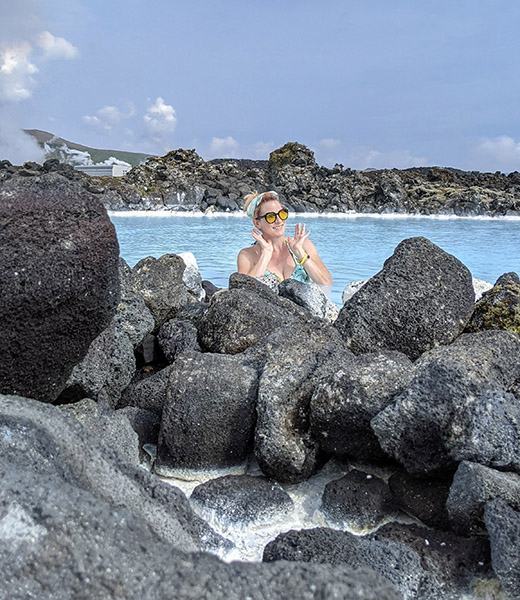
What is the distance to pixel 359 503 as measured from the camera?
8.04 ft

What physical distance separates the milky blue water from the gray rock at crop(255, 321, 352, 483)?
22.5 feet

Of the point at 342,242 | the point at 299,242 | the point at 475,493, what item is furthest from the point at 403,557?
the point at 342,242

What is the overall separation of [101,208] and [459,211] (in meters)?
36.5

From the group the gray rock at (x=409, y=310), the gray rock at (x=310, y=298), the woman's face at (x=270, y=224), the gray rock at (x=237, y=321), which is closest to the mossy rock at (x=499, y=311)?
the gray rock at (x=409, y=310)

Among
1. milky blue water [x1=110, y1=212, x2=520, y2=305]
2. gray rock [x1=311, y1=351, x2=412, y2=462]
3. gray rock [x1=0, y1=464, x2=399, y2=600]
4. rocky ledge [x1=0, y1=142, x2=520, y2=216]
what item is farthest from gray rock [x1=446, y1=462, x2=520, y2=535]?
rocky ledge [x1=0, y1=142, x2=520, y2=216]

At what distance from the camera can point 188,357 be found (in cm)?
300

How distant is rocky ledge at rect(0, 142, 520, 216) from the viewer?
36188mm

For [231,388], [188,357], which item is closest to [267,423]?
[231,388]

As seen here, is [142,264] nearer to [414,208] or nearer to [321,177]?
[414,208]

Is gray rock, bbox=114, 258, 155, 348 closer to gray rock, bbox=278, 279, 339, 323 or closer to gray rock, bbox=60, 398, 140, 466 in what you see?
gray rock, bbox=60, 398, 140, 466

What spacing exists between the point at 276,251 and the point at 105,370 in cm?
443

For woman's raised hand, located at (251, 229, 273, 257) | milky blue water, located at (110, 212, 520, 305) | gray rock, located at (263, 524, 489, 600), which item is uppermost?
woman's raised hand, located at (251, 229, 273, 257)

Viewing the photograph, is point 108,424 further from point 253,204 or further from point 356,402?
point 253,204

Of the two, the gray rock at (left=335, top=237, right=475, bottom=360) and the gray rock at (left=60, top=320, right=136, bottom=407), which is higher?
the gray rock at (left=335, top=237, right=475, bottom=360)
